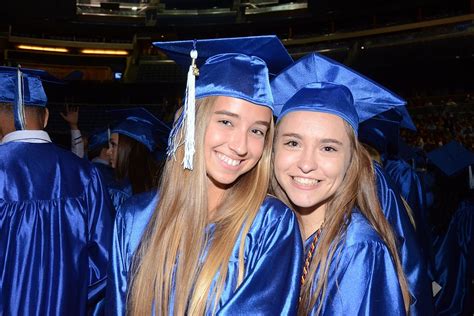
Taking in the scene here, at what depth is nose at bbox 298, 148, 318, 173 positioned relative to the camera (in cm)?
188

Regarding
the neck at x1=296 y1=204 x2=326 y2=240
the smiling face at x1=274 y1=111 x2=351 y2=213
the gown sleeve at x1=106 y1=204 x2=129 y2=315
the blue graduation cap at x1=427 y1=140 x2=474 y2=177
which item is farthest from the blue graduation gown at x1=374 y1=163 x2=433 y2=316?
the blue graduation cap at x1=427 y1=140 x2=474 y2=177

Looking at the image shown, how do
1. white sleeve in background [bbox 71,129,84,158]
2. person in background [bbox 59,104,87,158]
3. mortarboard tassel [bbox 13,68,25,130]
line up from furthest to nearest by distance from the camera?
white sleeve in background [bbox 71,129,84,158]
person in background [bbox 59,104,87,158]
mortarboard tassel [bbox 13,68,25,130]

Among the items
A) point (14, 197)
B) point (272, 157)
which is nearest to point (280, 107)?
point (272, 157)

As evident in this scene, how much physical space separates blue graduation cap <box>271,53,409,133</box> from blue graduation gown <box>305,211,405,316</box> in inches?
21.1

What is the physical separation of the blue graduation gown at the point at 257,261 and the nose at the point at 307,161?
0.52ft

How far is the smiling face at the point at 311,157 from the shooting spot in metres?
1.90

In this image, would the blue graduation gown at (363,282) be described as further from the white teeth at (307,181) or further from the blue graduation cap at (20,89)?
the blue graduation cap at (20,89)

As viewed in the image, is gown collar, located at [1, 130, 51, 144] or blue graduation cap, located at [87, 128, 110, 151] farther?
blue graduation cap, located at [87, 128, 110, 151]

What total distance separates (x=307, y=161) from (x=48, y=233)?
1.37 m

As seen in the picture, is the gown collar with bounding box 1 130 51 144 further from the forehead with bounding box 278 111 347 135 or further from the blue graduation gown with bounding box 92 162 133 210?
the forehead with bounding box 278 111 347 135

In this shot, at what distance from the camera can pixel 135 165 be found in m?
3.72

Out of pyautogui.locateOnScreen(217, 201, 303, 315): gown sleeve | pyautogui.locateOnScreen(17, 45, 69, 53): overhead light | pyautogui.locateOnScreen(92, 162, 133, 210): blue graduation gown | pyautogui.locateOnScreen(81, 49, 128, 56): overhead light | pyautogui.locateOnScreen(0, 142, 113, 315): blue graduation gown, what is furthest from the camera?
pyautogui.locateOnScreen(81, 49, 128, 56): overhead light

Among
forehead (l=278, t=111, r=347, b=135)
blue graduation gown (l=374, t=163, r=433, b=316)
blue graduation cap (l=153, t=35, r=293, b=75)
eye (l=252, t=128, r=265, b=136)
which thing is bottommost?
blue graduation gown (l=374, t=163, r=433, b=316)

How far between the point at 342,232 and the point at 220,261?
1.49 feet
